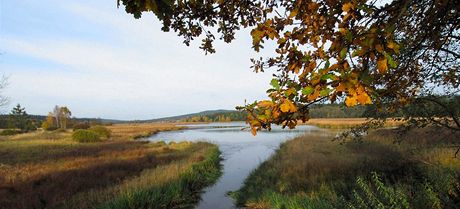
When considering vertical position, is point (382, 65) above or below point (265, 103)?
above

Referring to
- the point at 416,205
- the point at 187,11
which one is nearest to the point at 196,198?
the point at 416,205

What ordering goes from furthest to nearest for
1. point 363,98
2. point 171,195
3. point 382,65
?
1. point 171,195
2. point 382,65
3. point 363,98

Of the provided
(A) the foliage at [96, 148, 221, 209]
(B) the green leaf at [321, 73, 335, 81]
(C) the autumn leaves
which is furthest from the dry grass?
(B) the green leaf at [321, 73, 335, 81]

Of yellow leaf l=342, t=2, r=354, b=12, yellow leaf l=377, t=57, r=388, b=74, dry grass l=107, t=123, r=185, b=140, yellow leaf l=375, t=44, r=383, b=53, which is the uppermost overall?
yellow leaf l=342, t=2, r=354, b=12

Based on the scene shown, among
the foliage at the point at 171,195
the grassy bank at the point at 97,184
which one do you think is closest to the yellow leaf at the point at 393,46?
the foliage at the point at 171,195

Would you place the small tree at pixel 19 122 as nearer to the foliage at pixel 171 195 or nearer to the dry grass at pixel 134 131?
the dry grass at pixel 134 131

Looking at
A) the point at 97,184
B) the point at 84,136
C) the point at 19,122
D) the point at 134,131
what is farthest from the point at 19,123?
the point at 97,184

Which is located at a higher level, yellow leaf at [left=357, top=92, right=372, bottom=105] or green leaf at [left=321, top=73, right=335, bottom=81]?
green leaf at [left=321, top=73, right=335, bottom=81]

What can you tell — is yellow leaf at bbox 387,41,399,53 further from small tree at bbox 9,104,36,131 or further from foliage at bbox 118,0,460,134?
small tree at bbox 9,104,36,131

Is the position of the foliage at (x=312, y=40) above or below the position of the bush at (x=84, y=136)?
above

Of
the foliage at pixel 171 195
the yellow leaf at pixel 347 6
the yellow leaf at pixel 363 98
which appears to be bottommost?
the foliage at pixel 171 195

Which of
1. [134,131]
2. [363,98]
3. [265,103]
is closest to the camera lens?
[363,98]

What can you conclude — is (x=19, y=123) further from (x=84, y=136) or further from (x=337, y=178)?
(x=337, y=178)

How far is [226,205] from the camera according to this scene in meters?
11.3
